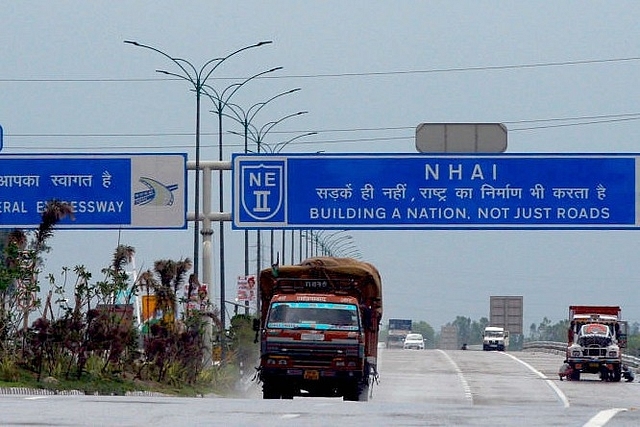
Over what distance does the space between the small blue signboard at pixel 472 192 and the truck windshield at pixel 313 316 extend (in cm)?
976

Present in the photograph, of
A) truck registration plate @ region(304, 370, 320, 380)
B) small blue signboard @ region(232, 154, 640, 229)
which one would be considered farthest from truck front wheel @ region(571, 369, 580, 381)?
truck registration plate @ region(304, 370, 320, 380)

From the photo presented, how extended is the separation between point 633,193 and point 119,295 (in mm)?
14573

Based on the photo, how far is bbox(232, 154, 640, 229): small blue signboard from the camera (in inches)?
1610

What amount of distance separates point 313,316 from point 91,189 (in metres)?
12.7

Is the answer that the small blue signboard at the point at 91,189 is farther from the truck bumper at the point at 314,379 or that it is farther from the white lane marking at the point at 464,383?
the truck bumper at the point at 314,379

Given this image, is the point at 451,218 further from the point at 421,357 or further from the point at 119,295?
the point at 421,357

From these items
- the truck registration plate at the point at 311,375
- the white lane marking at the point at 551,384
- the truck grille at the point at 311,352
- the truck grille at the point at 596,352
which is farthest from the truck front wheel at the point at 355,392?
the truck grille at the point at 596,352

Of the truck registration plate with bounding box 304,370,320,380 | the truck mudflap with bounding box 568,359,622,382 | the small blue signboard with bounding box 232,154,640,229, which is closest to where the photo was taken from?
the truck registration plate with bounding box 304,370,320,380

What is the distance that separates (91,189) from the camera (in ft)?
137

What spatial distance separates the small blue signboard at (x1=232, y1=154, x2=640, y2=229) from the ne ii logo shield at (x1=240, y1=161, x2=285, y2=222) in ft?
1.81

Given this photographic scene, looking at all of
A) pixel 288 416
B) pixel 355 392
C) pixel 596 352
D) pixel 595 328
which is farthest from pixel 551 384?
pixel 288 416

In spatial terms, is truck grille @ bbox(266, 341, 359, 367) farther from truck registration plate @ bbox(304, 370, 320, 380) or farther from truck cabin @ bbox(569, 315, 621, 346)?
truck cabin @ bbox(569, 315, 621, 346)

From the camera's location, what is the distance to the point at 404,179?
135 feet

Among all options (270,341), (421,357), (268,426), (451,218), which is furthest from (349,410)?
(421,357)
